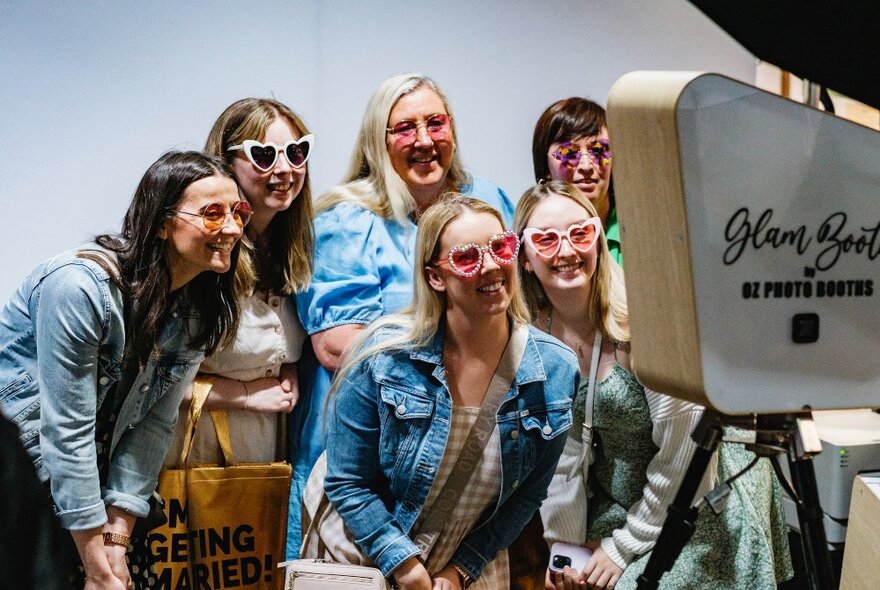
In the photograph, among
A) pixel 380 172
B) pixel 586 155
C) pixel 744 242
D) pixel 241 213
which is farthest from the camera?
pixel 586 155

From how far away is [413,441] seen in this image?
2352 millimetres

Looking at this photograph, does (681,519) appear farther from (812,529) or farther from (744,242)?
(744,242)

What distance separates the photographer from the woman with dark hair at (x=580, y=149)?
3.13 meters

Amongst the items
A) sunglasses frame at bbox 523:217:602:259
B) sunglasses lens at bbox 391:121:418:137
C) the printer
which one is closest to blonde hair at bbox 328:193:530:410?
sunglasses frame at bbox 523:217:602:259

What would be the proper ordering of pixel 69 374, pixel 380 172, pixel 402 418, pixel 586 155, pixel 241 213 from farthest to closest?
pixel 586 155 < pixel 380 172 < pixel 241 213 < pixel 402 418 < pixel 69 374

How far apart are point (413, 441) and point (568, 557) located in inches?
24.9

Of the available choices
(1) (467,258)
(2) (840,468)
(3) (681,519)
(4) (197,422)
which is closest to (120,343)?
(4) (197,422)

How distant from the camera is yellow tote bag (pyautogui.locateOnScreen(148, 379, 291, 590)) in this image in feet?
8.82

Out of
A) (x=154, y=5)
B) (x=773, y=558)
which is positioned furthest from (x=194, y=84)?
(x=773, y=558)

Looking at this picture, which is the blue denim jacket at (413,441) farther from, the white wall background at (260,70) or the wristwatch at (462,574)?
the white wall background at (260,70)

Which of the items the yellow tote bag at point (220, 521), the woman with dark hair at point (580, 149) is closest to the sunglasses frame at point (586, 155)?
the woman with dark hair at point (580, 149)

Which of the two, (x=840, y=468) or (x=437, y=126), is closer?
(x=437, y=126)

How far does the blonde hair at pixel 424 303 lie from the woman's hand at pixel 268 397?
15.0 inches

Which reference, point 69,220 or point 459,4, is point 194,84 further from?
point 459,4
